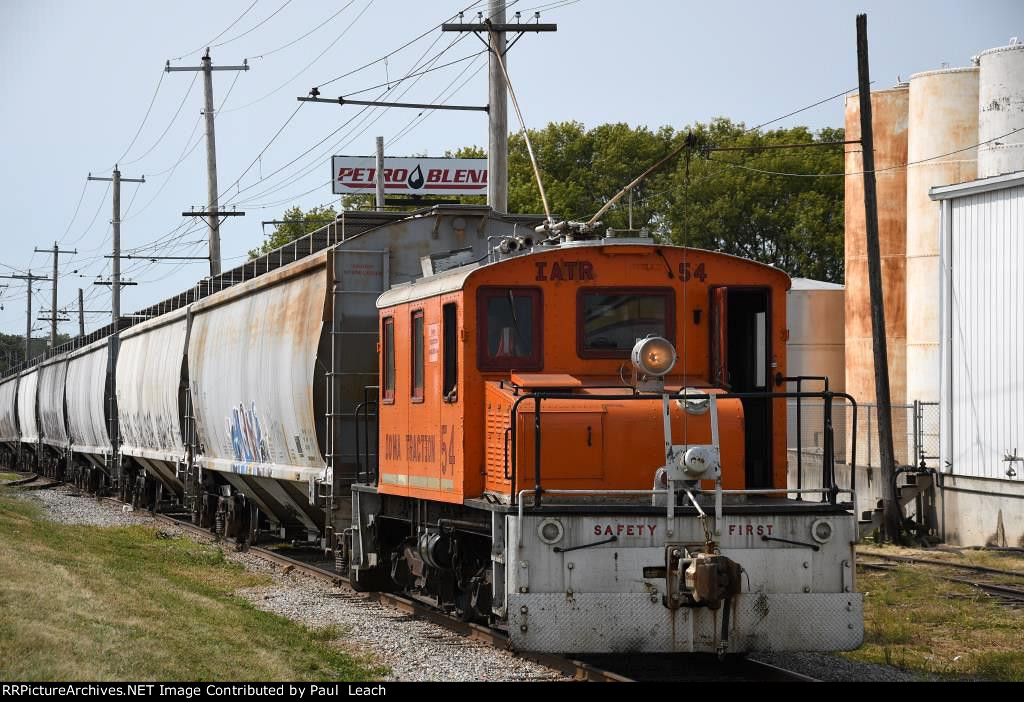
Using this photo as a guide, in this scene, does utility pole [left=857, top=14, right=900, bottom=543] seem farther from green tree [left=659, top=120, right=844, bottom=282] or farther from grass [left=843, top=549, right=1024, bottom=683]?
green tree [left=659, top=120, right=844, bottom=282]

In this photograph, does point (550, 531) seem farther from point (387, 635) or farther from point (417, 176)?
point (417, 176)

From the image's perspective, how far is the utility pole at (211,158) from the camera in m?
40.8

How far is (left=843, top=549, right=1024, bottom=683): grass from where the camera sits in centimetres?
1167

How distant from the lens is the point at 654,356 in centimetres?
1040

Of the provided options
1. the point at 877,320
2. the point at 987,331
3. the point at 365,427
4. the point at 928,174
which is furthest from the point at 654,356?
the point at 928,174

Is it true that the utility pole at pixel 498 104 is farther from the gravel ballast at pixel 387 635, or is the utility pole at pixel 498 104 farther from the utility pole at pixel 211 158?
the utility pole at pixel 211 158

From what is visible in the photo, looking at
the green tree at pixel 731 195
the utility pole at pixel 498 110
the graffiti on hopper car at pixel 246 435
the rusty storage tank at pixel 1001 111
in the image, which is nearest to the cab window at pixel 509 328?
the graffiti on hopper car at pixel 246 435

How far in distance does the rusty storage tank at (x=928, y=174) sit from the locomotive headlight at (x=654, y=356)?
2053 cm

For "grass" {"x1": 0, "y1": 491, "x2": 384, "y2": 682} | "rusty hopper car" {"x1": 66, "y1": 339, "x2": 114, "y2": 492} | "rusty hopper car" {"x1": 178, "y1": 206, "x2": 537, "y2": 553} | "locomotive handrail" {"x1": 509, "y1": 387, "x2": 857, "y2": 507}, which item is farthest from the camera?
"rusty hopper car" {"x1": 66, "y1": 339, "x2": 114, "y2": 492}

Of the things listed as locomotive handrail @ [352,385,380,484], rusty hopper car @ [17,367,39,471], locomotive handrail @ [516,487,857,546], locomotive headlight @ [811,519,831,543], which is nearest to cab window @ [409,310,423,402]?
locomotive handrail @ [352,385,380,484]

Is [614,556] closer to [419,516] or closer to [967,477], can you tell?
[419,516]

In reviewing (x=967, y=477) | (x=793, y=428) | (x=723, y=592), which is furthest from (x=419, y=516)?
(x=793, y=428)

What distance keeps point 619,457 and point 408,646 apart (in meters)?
2.88

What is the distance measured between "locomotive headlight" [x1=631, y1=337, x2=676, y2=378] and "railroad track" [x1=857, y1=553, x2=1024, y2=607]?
7040mm
